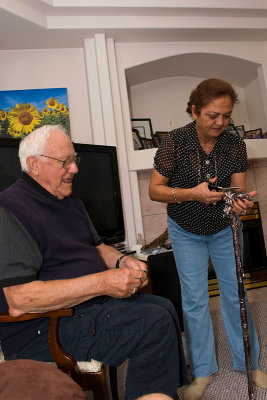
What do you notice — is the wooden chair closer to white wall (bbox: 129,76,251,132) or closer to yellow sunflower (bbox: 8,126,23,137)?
yellow sunflower (bbox: 8,126,23,137)

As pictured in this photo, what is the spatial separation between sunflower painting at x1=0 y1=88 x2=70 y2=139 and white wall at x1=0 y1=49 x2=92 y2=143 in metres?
0.07

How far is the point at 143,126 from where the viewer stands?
4.06 m

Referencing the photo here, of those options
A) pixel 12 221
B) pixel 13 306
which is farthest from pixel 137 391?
pixel 12 221

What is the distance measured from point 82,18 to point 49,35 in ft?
1.09

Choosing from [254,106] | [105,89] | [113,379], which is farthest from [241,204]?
[254,106]

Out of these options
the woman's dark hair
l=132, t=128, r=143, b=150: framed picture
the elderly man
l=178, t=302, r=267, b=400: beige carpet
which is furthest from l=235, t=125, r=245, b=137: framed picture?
the elderly man

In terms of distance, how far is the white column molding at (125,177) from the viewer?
345 cm

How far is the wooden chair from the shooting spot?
1191mm

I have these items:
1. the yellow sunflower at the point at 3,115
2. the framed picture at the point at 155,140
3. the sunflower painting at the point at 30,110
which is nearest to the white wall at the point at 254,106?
the framed picture at the point at 155,140

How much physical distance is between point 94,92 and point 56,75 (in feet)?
1.42

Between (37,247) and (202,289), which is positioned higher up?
(37,247)

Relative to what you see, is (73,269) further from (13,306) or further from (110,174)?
(110,174)

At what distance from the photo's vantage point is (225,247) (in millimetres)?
1789

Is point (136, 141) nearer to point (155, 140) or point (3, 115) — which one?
point (155, 140)
